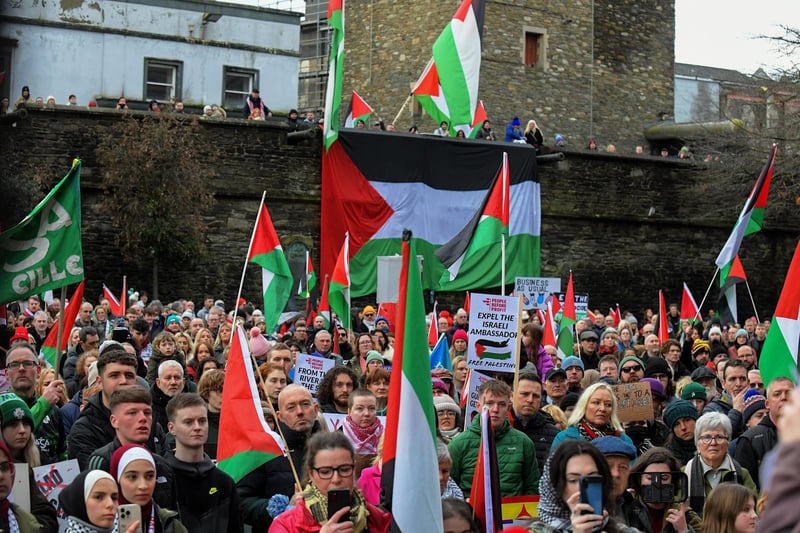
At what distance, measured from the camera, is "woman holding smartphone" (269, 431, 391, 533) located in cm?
484

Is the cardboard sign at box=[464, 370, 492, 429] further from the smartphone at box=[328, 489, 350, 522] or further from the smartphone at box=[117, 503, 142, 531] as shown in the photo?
the smartphone at box=[328, 489, 350, 522]

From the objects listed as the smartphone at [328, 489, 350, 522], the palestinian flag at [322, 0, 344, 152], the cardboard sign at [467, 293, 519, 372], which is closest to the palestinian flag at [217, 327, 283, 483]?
the smartphone at [328, 489, 350, 522]

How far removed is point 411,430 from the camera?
5.40m

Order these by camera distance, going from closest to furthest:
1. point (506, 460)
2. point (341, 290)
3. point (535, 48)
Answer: point (506, 460) → point (341, 290) → point (535, 48)

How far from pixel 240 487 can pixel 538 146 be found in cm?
2614

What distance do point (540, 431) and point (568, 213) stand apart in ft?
84.4

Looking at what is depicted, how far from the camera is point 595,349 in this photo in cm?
1409

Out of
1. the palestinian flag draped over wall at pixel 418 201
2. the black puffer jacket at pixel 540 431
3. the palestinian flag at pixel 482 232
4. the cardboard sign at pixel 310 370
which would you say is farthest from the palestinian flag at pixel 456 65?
the black puffer jacket at pixel 540 431

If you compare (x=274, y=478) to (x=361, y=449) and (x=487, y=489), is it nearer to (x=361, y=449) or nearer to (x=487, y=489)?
(x=361, y=449)

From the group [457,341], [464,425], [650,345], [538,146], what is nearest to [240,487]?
[464,425]

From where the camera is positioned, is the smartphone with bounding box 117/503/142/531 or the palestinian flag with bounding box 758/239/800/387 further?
the palestinian flag with bounding box 758/239/800/387

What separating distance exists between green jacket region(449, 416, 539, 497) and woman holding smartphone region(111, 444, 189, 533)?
2.21m

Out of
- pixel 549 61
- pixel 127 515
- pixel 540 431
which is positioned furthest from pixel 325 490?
pixel 549 61

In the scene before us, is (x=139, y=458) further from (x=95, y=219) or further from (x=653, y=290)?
(x=653, y=290)
